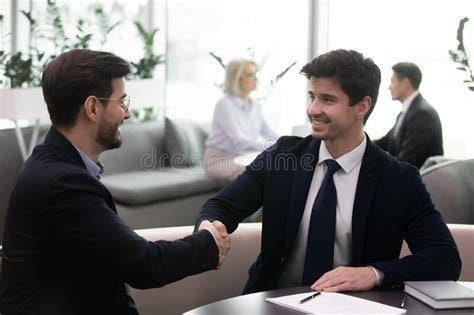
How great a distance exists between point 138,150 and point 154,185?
1.09 feet

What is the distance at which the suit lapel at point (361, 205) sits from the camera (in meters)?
2.46

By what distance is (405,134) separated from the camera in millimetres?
4578

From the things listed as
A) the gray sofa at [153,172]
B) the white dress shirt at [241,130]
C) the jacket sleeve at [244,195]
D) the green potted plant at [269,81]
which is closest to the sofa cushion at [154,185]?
the gray sofa at [153,172]

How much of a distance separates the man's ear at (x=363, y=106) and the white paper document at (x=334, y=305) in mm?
699

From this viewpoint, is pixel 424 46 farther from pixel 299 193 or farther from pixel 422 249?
Result: pixel 422 249

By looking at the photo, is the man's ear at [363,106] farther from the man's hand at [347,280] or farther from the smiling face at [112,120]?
the smiling face at [112,120]

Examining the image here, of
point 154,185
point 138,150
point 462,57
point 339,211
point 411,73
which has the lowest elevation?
point 154,185

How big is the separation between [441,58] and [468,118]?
354 millimetres

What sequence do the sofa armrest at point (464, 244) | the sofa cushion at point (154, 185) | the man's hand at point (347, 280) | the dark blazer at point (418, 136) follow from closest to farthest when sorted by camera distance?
1. the man's hand at point (347, 280)
2. the sofa armrest at point (464, 244)
3. the dark blazer at point (418, 136)
4. the sofa cushion at point (154, 185)

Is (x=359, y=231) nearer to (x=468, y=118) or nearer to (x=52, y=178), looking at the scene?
(x=52, y=178)

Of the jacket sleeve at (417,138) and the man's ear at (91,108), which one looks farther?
the jacket sleeve at (417,138)

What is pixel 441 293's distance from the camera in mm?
2088

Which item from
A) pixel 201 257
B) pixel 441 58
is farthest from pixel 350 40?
pixel 201 257

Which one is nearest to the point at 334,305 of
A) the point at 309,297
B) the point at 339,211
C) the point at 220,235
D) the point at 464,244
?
the point at 309,297
